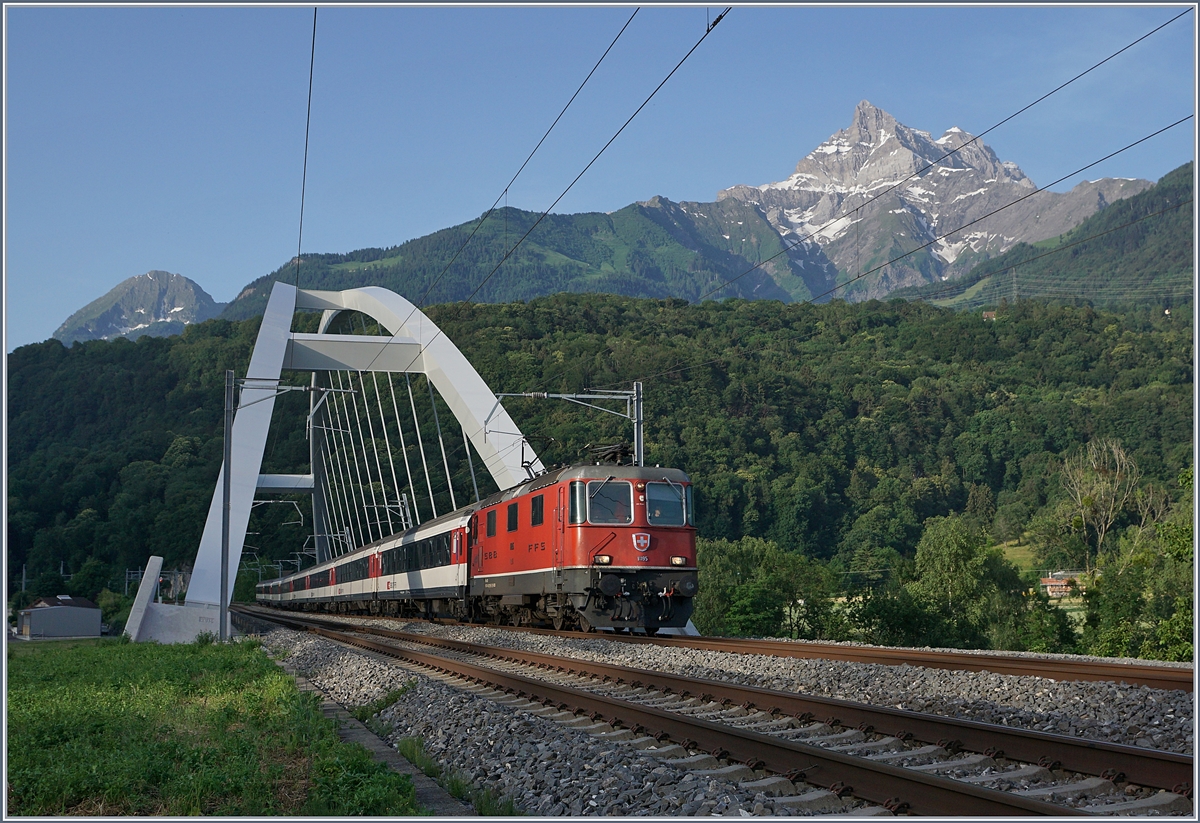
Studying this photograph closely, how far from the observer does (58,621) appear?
54.9 m

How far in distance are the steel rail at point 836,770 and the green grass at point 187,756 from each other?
2254mm

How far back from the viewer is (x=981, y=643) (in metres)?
49.2

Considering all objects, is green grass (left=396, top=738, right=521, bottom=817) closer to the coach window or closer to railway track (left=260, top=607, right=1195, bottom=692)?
railway track (left=260, top=607, right=1195, bottom=692)

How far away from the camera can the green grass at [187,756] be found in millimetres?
6121

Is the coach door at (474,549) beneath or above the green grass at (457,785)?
above

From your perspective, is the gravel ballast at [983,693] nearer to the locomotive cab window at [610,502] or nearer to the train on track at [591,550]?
the train on track at [591,550]

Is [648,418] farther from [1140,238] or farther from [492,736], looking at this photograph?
Result: [1140,238]

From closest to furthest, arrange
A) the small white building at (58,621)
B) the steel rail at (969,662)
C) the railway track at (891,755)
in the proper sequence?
the railway track at (891,755) → the steel rail at (969,662) → the small white building at (58,621)

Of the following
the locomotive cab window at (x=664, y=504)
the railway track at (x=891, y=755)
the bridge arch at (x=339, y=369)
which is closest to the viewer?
the railway track at (x=891, y=755)

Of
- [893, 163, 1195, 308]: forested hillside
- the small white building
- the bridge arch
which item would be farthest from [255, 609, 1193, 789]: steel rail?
[893, 163, 1195, 308]: forested hillside

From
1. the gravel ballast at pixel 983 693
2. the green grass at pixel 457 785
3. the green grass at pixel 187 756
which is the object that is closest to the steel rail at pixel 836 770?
the green grass at pixel 457 785

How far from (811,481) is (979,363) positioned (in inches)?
790

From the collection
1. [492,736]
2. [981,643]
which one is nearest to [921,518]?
[981,643]

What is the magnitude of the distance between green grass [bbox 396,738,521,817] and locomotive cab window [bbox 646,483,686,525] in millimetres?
10408
